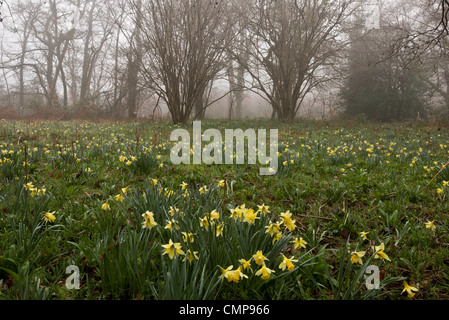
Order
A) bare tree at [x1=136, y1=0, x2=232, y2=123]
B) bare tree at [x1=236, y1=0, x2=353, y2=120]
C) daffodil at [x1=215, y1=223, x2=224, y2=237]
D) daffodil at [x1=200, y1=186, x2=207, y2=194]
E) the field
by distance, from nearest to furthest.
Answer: the field
daffodil at [x1=215, y1=223, x2=224, y2=237]
daffodil at [x1=200, y1=186, x2=207, y2=194]
bare tree at [x1=136, y1=0, x2=232, y2=123]
bare tree at [x1=236, y1=0, x2=353, y2=120]

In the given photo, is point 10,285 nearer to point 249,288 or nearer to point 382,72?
point 249,288

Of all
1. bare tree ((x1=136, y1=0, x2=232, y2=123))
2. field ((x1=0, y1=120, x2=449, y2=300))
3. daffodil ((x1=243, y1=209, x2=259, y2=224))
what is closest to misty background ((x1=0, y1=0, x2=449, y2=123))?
bare tree ((x1=136, y1=0, x2=232, y2=123))

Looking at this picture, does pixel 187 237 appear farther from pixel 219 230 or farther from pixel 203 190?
pixel 203 190

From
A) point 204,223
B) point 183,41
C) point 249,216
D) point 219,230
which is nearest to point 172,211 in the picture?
point 204,223

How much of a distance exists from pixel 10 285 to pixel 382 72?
16.7 m

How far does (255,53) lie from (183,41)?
455cm

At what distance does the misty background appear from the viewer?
9.60m

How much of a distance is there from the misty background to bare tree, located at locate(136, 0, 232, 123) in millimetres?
39

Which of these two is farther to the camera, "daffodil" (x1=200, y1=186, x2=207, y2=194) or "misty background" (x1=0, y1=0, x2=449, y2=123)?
"misty background" (x1=0, y1=0, x2=449, y2=123)

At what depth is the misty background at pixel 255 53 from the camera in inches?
378

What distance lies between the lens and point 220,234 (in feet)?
4.69

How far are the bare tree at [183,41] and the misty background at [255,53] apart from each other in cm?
4

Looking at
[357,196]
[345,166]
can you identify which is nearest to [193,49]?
[345,166]

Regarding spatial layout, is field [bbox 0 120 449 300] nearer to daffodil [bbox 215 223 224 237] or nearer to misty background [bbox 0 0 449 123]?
daffodil [bbox 215 223 224 237]
